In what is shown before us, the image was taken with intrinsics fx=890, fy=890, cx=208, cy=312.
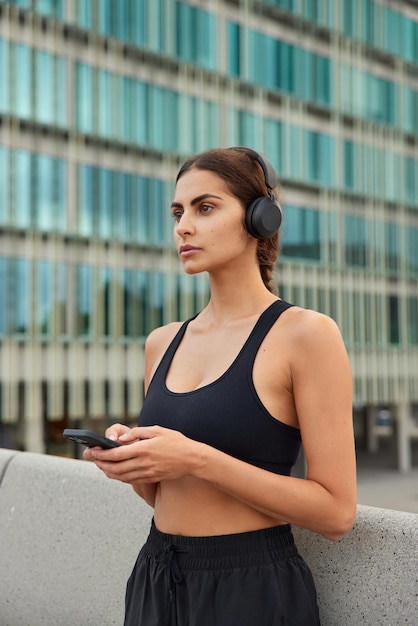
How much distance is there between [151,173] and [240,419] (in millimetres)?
29685

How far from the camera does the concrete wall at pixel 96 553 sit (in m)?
2.85

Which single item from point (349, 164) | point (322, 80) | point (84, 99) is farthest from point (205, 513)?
point (349, 164)

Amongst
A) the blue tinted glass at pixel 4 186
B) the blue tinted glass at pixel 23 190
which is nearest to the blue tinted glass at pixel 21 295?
the blue tinted glass at pixel 23 190

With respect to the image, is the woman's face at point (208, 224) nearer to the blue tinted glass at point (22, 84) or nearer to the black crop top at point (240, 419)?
the black crop top at point (240, 419)

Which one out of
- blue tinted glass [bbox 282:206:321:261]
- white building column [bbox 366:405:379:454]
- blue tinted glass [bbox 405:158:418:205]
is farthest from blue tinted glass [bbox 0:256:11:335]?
white building column [bbox 366:405:379:454]

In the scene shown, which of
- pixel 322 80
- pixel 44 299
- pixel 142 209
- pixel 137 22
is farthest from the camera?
pixel 322 80

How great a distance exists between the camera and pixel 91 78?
29938mm

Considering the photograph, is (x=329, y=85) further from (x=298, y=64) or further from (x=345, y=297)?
(x=345, y=297)

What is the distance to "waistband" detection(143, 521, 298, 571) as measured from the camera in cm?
248

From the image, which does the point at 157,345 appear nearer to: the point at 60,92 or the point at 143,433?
the point at 143,433

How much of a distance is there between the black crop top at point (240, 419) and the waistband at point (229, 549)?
196mm

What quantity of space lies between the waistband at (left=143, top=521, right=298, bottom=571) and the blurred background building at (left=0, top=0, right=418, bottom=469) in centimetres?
2540

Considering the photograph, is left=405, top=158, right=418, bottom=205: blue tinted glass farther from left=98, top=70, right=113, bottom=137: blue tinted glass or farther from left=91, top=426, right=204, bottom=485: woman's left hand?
left=91, top=426, right=204, bottom=485: woman's left hand

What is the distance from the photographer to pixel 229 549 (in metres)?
2.49
